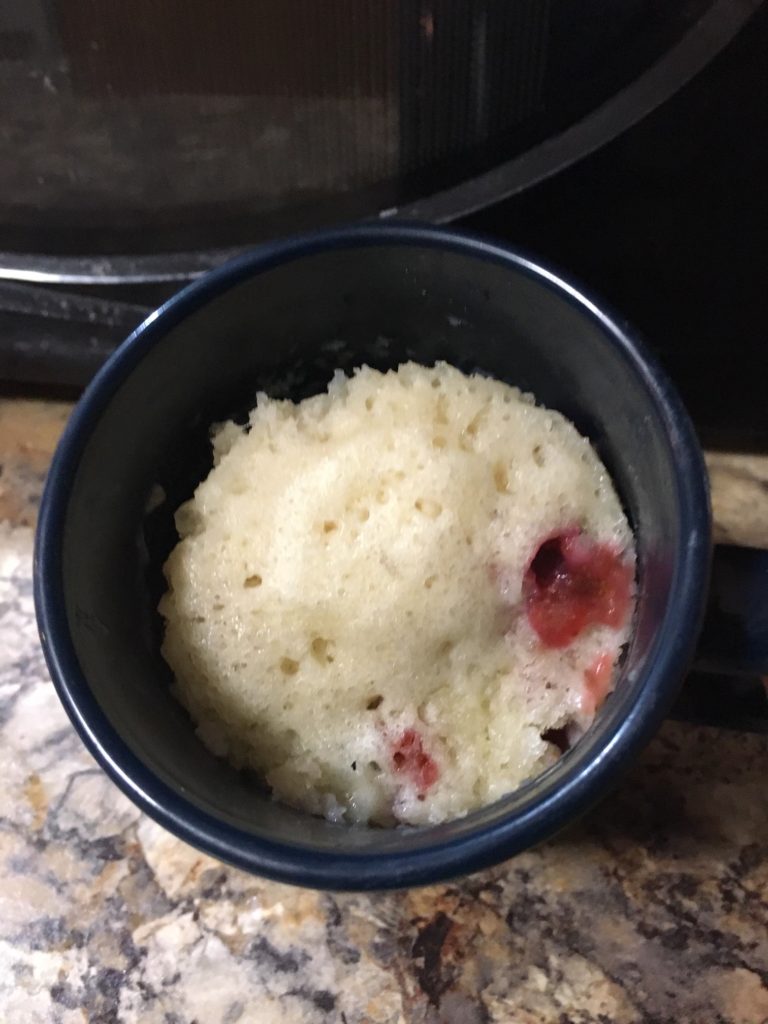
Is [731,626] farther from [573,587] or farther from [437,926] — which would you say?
[437,926]

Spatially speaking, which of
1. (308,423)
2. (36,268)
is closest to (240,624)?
(308,423)

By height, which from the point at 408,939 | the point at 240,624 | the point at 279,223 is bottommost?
the point at 408,939

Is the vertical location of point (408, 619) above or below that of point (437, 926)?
above

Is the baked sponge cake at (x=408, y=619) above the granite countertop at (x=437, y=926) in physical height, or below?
above

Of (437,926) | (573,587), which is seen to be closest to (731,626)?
(573,587)

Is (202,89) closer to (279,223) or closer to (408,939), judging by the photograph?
(279,223)
